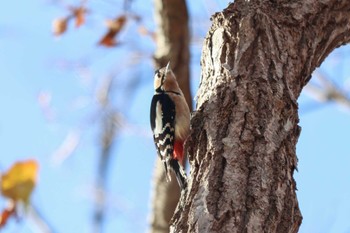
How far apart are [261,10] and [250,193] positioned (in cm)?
105

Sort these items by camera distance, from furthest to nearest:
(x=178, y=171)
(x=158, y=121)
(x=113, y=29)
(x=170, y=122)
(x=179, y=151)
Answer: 1. (x=113, y=29)
2. (x=158, y=121)
3. (x=170, y=122)
4. (x=179, y=151)
5. (x=178, y=171)

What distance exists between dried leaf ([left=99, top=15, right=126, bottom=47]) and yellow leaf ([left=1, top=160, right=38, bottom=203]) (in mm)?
2407

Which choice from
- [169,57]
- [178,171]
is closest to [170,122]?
[169,57]

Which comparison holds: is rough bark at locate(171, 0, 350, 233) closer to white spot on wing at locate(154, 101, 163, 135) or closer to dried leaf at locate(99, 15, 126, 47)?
white spot on wing at locate(154, 101, 163, 135)

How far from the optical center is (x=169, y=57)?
4637 mm

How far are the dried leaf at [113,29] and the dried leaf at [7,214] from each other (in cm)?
255

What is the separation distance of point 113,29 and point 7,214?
2.92 meters


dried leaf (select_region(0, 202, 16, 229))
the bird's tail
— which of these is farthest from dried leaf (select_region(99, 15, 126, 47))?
dried leaf (select_region(0, 202, 16, 229))

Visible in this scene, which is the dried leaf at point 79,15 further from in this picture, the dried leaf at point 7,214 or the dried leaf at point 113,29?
the dried leaf at point 7,214

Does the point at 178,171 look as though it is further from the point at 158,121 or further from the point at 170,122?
the point at 158,121

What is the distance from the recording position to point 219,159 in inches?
115

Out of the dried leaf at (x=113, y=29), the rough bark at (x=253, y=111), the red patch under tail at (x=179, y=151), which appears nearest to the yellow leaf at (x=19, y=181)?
the rough bark at (x=253, y=111)

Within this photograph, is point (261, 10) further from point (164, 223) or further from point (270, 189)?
point (164, 223)

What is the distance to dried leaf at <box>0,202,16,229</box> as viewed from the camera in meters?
3.10
